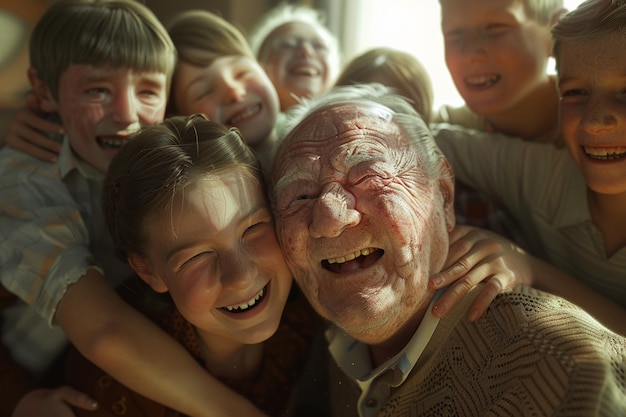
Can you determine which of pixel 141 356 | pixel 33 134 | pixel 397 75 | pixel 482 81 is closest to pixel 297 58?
pixel 397 75

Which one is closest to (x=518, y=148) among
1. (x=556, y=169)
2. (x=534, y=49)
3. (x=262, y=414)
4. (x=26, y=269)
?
(x=556, y=169)

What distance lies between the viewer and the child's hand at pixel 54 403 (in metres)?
1.43

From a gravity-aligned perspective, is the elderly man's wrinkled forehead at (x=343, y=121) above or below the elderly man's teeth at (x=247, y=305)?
above

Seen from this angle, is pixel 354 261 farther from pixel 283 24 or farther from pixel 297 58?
pixel 283 24

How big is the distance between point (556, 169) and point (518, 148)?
0.15 m

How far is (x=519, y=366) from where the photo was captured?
3.55 ft

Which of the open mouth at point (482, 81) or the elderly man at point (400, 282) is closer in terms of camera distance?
the elderly man at point (400, 282)

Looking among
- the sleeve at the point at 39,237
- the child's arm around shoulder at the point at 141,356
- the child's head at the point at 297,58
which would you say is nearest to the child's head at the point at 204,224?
the child's arm around shoulder at the point at 141,356

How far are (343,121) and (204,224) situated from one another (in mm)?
364

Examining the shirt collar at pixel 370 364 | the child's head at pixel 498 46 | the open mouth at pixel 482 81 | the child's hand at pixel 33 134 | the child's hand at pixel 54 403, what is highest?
the child's head at pixel 498 46

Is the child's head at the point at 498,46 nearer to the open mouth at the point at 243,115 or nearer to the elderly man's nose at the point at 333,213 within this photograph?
the open mouth at the point at 243,115

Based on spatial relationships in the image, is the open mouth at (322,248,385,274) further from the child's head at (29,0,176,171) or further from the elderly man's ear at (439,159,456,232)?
the child's head at (29,0,176,171)

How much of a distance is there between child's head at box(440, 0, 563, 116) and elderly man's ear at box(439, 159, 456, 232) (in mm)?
526

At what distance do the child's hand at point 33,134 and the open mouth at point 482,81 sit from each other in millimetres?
1215
